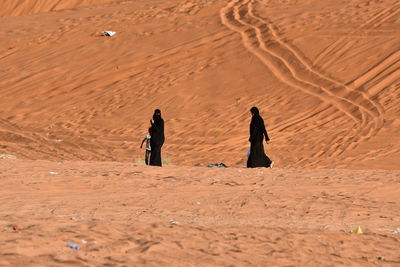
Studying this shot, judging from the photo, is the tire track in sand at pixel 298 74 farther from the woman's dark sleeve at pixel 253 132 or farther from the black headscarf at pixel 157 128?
the black headscarf at pixel 157 128

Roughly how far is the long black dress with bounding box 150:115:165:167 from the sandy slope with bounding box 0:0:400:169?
3465 millimetres

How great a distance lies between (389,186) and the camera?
12062mm

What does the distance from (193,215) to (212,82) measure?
16658 mm

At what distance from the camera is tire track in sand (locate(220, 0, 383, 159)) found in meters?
21.1

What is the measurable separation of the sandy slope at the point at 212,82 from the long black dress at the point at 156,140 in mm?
3465

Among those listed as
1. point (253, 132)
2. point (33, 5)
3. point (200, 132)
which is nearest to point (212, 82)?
point (200, 132)

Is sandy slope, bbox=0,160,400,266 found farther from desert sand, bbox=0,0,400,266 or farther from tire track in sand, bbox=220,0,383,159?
tire track in sand, bbox=220,0,383,159

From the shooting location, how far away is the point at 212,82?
25953 millimetres

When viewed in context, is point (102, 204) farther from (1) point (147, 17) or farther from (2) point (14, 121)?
(1) point (147, 17)

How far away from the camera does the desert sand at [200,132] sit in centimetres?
745

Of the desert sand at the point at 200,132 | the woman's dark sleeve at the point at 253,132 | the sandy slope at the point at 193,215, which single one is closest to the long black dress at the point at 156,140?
the desert sand at the point at 200,132

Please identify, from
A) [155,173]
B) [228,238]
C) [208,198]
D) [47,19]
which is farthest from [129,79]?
[228,238]

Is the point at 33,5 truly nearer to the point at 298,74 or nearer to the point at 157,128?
the point at 298,74

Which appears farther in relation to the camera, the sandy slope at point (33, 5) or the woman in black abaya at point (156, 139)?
the sandy slope at point (33, 5)
